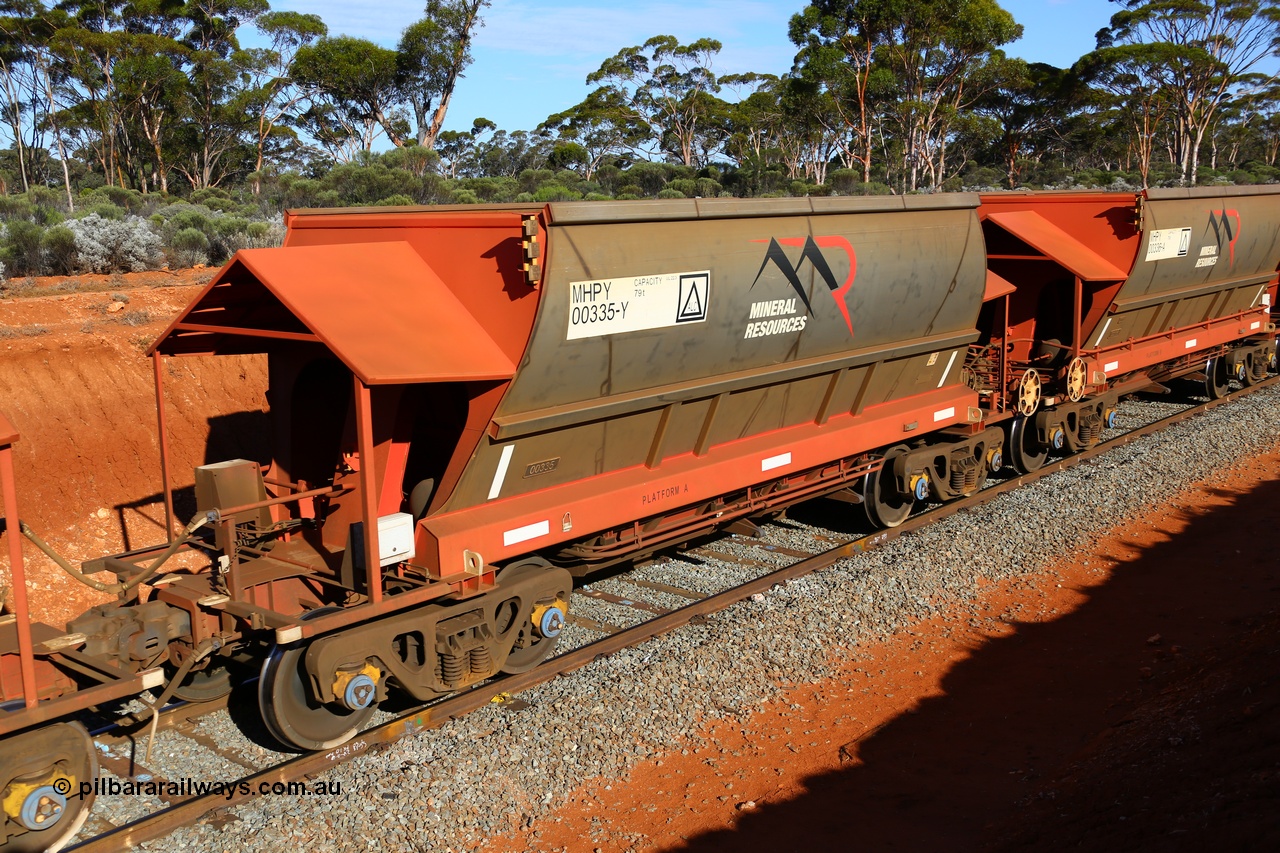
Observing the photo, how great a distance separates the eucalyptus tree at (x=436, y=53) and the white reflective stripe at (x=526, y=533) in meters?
37.9

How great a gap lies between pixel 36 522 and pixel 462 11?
3547 centimetres

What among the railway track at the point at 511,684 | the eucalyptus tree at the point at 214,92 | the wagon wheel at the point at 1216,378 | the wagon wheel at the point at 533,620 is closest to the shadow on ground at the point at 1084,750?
the railway track at the point at 511,684

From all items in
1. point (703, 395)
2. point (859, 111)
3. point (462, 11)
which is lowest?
point (703, 395)

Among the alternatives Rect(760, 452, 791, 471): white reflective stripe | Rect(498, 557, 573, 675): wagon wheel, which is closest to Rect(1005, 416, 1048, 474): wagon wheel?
Rect(760, 452, 791, 471): white reflective stripe

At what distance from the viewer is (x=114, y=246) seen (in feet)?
59.6

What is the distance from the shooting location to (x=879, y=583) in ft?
29.4

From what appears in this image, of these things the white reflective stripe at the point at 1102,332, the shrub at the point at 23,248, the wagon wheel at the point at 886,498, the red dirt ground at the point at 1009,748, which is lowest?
the red dirt ground at the point at 1009,748

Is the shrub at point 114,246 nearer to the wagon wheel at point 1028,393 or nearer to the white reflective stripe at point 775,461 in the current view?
the white reflective stripe at point 775,461

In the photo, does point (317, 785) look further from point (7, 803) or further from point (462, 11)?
point (462, 11)

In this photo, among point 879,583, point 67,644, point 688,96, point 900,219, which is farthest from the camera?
point 688,96

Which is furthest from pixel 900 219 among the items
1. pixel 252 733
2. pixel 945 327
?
pixel 252 733

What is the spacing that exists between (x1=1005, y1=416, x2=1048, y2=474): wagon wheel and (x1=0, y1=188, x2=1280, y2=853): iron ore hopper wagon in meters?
2.85

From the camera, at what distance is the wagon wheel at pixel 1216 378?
55.6ft

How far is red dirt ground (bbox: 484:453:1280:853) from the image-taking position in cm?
502
